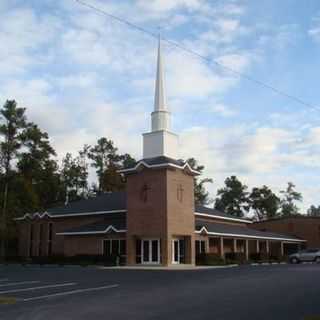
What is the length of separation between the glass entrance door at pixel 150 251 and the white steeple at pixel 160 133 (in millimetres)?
6843

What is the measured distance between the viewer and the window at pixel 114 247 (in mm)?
42312

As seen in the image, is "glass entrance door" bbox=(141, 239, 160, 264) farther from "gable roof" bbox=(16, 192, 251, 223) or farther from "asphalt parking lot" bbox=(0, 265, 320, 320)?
"asphalt parking lot" bbox=(0, 265, 320, 320)

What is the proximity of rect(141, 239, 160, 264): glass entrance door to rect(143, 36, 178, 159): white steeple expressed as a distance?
6843 millimetres

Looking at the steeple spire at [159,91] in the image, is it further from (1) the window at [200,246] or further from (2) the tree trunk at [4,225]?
(2) the tree trunk at [4,225]

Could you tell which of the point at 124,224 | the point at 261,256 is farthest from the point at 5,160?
the point at 261,256

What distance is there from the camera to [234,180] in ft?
303

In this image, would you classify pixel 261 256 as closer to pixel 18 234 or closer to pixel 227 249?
pixel 227 249

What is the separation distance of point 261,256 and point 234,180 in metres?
43.7

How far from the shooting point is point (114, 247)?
141 ft

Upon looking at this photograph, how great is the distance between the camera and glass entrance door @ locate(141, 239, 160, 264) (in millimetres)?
40125

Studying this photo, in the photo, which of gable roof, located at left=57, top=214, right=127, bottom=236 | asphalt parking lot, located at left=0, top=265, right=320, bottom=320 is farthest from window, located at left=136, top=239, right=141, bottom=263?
asphalt parking lot, located at left=0, top=265, right=320, bottom=320

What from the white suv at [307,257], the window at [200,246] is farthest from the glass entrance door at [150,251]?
the white suv at [307,257]

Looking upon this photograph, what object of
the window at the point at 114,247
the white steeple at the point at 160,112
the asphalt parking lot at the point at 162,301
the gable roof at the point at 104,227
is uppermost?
the white steeple at the point at 160,112

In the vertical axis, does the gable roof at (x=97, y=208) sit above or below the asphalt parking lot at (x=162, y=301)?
above
